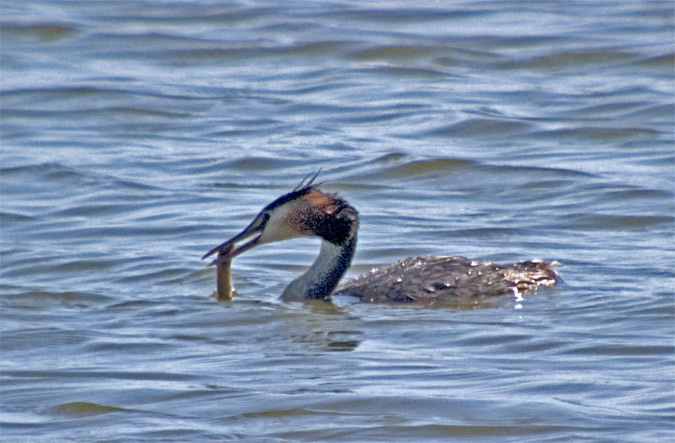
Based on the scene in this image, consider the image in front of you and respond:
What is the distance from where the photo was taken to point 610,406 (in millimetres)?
6914

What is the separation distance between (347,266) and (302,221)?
45 centimetres

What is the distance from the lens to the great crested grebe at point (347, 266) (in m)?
10.0

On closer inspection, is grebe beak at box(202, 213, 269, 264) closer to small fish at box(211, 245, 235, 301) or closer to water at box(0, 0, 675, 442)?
small fish at box(211, 245, 235, 301)

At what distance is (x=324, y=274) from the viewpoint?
1042cm

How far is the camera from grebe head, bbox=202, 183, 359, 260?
33.7ft

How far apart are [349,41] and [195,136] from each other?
5066 millimetres

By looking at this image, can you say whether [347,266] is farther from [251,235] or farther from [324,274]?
[251,235]

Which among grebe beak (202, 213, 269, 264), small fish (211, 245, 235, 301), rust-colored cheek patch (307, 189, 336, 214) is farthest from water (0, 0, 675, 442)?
rust-colored cheek patch (307, 189, 336, 214)

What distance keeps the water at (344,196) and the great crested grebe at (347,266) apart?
9.1 inches

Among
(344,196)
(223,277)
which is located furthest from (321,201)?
(344,196)

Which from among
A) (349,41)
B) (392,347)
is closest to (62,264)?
(392,347)

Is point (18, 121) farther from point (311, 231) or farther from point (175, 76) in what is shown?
point (311, 231)

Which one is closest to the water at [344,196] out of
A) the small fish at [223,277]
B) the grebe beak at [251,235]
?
the small fish at [223,277]

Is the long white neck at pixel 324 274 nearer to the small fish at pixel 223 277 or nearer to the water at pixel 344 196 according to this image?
the water at pixel 344 196
